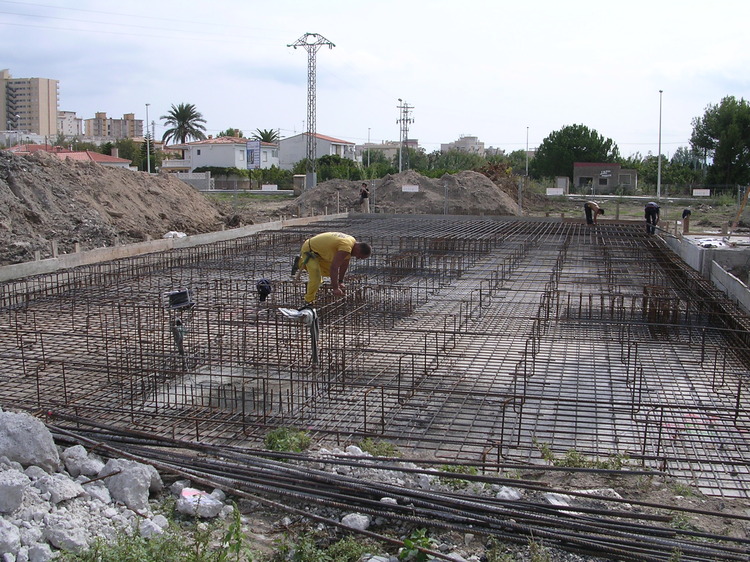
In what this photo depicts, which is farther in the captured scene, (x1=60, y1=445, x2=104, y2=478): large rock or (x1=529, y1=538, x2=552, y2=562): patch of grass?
(x1=60, y1=445, x2=104, y2=478): large rock

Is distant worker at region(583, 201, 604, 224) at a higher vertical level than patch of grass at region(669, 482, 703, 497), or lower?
higher

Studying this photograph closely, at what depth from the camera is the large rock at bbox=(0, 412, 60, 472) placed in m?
4.44

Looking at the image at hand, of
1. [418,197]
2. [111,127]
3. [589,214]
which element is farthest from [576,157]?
[111,127]

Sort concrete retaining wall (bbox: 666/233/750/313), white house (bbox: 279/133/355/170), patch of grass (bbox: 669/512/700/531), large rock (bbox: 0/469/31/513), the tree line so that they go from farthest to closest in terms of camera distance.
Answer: white house (bbox: 279/133/355/170)
the tree line
concrete retaining wall (bbox: 666/233/750/313)
patch of grass (bbox: 669/512/700/531)
large rock (bbox: 0/469/31/513)

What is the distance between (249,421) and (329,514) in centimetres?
187

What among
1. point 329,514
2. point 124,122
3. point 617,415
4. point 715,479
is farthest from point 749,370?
point 124,122

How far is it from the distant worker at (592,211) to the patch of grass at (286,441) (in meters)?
19.1

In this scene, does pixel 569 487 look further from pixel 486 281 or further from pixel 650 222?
pixel 650 222

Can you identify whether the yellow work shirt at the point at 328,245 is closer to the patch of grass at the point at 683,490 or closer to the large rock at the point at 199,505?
the large rock at the point at 199,505

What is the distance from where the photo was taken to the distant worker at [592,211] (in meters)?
22.8

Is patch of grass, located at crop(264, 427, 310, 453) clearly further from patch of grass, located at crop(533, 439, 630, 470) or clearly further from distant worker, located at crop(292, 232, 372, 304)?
distant worker, located at crop(292, 232, 372, 304)

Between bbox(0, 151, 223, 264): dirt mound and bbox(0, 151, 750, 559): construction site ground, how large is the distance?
3114 millimetres

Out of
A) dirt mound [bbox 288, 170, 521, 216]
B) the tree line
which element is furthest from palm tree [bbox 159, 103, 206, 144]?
dirt mound [bbox 288, 170, 521, 216]

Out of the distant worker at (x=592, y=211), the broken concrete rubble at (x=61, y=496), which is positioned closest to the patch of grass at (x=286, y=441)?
the broken concrete rubble at (x=61, y=496)
